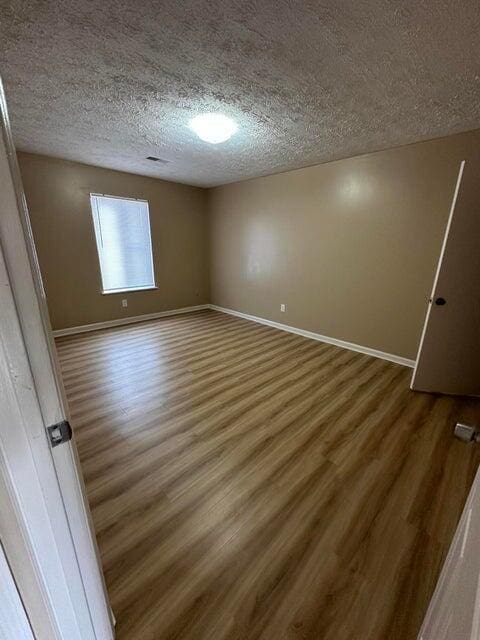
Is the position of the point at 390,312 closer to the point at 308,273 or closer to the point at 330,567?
the point at 308,273

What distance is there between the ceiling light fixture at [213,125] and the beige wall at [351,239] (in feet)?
5.78

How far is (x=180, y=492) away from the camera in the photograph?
1.51 m

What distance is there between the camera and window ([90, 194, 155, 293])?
4078mm

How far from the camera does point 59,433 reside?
1.95ft

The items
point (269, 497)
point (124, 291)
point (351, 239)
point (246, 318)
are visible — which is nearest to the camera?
point (269, 497)

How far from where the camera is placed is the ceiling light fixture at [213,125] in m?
2.14

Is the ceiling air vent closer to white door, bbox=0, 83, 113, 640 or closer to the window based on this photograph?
the window

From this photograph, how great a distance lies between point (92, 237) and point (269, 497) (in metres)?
4.18

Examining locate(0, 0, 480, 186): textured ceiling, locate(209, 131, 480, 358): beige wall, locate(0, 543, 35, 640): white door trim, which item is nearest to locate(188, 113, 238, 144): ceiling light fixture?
locate(0, 0, 480, 186): textured ceiling

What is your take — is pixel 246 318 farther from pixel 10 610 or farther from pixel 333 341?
pixel 10 610

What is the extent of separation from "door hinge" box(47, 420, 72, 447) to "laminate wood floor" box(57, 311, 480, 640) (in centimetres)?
94


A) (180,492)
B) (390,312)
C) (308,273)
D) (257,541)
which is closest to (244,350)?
(308,273)

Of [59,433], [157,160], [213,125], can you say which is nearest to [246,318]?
[157,160]

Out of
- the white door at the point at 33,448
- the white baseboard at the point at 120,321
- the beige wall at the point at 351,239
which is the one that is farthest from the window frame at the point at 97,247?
the white door at the point at 33,448
